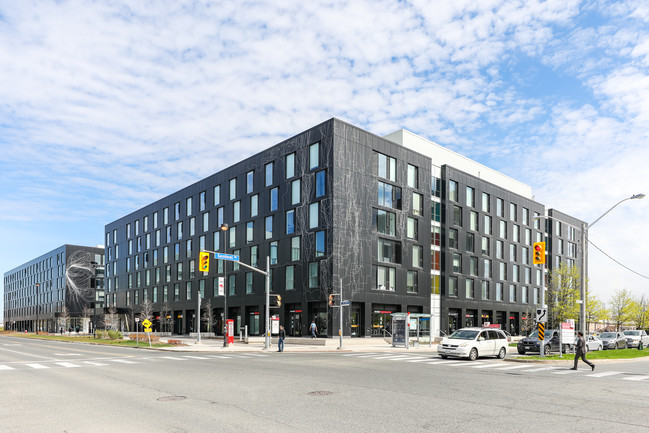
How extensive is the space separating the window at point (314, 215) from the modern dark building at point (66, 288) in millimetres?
69723

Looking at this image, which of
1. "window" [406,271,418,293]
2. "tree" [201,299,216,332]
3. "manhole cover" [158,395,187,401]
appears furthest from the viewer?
"tree" [201,299,216,332]

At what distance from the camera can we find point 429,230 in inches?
2327

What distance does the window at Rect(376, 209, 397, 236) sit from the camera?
53.2 meters

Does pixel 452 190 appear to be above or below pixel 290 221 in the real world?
above

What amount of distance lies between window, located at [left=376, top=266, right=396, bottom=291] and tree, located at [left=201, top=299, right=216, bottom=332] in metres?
23.4

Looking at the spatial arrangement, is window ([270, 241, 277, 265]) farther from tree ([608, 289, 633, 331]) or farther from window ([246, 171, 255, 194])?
tree ([608, 289, 633, 331])

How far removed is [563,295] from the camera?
74500 millimetres

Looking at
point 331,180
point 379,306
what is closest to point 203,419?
point 331,180

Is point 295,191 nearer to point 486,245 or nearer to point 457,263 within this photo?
point 457,263

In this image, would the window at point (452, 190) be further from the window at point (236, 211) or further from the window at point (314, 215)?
the window at point (236, 211)

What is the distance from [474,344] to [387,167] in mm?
29111

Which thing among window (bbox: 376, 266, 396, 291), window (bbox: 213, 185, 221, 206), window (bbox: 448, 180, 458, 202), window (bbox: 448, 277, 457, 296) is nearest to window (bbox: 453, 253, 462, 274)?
window (bbox: 448, 277, 457, 296)

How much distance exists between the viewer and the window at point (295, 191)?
5425cm

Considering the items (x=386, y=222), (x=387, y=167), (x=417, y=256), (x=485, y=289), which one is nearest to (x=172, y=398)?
(x=386, y=222)
